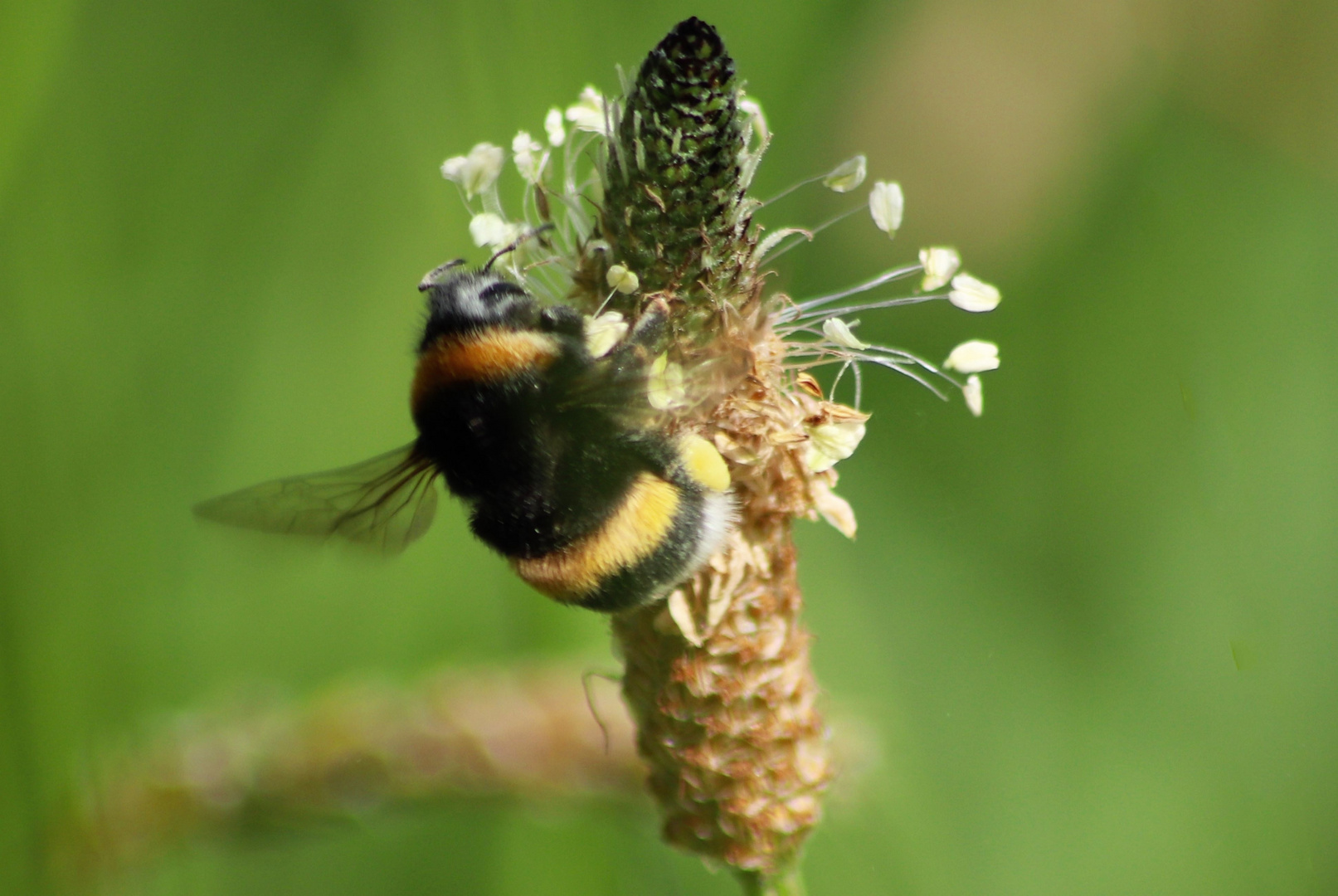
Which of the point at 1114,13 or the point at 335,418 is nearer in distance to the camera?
the point at 1114,13

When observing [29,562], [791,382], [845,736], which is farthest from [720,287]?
[29,562]

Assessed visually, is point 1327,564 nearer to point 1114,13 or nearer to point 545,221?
point 1114,13

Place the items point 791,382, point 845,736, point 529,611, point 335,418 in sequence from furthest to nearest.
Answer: point 335,418, point 529,611, point 845,736, point 791,382

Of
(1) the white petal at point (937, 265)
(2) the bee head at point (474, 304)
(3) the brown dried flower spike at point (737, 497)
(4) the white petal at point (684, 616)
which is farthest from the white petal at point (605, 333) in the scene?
(1) the white petal at point (937, 265)

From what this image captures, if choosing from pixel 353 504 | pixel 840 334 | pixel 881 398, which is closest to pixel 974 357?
pixel 840 334

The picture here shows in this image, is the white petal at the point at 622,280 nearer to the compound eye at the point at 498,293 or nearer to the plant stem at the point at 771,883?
the compound eye at the point at 498,293

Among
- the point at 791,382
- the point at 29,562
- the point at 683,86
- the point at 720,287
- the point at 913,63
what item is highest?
the point at 913,63

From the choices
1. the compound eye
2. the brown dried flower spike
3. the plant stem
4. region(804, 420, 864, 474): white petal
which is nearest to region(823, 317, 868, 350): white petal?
the brown dried flower spike
